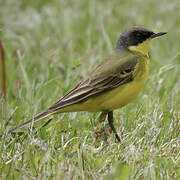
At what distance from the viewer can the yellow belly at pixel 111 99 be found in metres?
4.67

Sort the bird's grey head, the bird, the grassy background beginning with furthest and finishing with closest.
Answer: the bird's grey head < the bird < the grassy background

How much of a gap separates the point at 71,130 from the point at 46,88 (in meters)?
1.28

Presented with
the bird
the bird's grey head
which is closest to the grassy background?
the bird

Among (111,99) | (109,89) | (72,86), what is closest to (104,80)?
(109,89)

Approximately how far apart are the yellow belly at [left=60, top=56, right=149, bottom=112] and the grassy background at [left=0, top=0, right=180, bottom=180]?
8.2 inches

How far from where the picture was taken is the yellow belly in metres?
4.67

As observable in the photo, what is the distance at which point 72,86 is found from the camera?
18.9ft

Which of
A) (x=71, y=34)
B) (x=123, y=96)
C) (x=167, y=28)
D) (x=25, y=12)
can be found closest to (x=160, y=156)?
(x=123, y=96)

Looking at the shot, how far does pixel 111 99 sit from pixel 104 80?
223 mm

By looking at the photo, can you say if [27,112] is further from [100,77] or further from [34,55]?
[34,55]

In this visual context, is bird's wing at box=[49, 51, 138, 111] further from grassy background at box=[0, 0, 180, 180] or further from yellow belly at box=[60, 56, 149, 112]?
grassy background at box=[0, 0, 180, 180]

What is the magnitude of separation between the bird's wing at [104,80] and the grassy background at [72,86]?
0.98ft

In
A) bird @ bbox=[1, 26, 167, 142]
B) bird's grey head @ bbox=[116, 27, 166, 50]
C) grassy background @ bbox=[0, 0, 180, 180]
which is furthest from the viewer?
bird's grey head @ bbox=[116, 27, 166, 50]

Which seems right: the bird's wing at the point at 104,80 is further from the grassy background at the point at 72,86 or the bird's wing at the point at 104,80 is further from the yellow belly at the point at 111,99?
the grassy background at the point at 72,86
